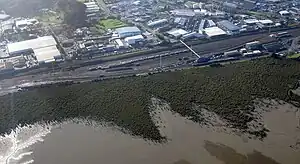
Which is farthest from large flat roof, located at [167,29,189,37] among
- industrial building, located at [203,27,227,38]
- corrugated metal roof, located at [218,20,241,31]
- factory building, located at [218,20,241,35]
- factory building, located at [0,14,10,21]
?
factory building, located at [0,14,10,21]

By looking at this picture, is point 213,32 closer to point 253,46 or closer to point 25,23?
point 253,46

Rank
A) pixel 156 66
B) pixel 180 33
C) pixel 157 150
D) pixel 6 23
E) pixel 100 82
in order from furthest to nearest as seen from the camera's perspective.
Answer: pixel 6 23
pixel 180 33
pixel 156 66
pixel 100 82
pixel 157 150

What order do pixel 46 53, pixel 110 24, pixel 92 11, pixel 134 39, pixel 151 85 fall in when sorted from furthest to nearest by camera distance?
pixel 92 11 → pixel 110 24 → pixel 134 39 → pixel 46 53 → pixel 151 85

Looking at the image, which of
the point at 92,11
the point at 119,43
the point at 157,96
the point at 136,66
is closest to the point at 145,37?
the point at 119,43

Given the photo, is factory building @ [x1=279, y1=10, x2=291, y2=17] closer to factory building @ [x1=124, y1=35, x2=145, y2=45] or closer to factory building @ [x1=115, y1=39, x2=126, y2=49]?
factory building @ [x1=124, y1=35, x2=145, y2=45]

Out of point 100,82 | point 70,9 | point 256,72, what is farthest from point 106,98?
point 70,9

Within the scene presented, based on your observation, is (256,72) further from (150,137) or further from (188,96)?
(150,137)

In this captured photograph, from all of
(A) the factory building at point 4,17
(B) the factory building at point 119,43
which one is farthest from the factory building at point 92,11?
(A) the factory building at point 4,17
